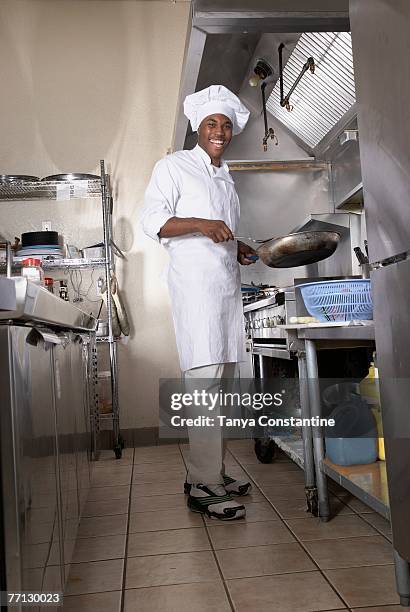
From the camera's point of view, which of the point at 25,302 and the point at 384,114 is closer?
the point at 25,302

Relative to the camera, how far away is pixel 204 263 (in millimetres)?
2281

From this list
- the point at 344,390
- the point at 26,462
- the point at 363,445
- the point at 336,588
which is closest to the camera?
the point at 26,462

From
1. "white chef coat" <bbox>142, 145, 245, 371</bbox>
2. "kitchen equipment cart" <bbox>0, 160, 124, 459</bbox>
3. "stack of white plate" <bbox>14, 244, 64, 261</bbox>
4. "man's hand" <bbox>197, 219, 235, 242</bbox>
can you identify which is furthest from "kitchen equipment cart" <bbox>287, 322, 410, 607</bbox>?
"stack of white plate" <bbox>14, 244, 64, 261</bbox>

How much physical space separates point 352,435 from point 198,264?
2.64 ft

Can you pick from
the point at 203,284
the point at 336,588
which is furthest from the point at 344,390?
the point at 336,588

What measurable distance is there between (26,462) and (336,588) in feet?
2.92

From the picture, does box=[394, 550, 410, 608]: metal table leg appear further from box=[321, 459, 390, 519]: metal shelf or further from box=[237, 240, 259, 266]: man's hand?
box=[237, 240, 259, 266]: man's hand

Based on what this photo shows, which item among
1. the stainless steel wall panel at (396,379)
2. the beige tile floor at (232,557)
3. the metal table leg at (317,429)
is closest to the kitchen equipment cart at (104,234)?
the beige tile floor at (232,557)

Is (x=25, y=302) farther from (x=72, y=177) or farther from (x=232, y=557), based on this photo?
(x=72, y=177)

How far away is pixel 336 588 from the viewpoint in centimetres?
154

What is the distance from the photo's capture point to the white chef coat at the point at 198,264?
2.27 m

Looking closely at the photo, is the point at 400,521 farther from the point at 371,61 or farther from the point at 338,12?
the point at 338,12

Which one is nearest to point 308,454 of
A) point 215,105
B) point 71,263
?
→ point 215,105

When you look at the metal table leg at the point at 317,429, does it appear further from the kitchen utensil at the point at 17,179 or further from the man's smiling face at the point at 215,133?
the kitchen utensil at the point at 17,179
